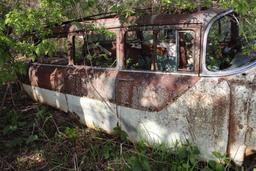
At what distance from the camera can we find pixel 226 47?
15.9 ft

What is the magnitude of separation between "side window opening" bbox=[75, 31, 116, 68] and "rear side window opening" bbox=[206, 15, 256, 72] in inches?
56.6

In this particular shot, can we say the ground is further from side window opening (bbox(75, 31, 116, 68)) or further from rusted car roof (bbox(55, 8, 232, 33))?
rusted car roof (bbox(55, 8, 232, 33))

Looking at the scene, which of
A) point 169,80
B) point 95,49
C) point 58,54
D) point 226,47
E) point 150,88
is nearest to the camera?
point 169,80

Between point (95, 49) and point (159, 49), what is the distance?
137 centimetres

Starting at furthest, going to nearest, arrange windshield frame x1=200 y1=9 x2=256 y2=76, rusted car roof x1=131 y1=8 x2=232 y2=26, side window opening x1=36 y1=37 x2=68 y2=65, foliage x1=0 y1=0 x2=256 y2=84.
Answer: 1. side window opening x1=36 y1=37 x2=68 y2=65
2. foliage x1=0 y1=0 x2=256 y2=84
3. rusted car roof x1=131 y1=8 x2=232 y2=26
4. windshield frame x1=200 y1=9 x2=256 y2=76

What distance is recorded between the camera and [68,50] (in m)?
5.93

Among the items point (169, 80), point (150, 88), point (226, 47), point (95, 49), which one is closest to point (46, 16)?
point (95, 49)

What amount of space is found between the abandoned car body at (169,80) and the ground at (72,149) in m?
0.15

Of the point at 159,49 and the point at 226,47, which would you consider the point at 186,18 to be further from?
the point at 226,47

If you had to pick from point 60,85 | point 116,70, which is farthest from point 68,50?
point 116,70

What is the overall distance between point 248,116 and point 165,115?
3.43 ft

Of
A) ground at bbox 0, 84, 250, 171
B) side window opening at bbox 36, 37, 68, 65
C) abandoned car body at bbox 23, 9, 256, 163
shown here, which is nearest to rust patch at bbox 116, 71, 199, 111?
abandoned car body at bbox 23, 9, 256, 163

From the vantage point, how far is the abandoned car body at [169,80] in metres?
4.00

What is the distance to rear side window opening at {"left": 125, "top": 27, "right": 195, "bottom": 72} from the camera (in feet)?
14.3
